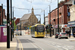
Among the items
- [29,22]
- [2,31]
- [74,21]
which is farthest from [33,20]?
[2,31]

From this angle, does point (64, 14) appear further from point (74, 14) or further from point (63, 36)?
point (63, 36)

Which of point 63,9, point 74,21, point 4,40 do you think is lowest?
point 4,40

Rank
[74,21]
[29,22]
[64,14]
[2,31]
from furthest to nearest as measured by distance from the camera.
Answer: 1. [29,22]
2. [64,14]
3. [74,21]
4. [2,31]

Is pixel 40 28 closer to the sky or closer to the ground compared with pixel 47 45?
closer to the sky

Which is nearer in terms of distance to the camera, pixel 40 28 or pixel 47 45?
pixel 47 45

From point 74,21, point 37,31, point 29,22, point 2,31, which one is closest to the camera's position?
point 2,31

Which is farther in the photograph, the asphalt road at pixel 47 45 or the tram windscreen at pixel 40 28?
the tram windscreen at pixel 40 28

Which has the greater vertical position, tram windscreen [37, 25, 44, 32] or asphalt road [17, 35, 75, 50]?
tram windscreen [37, 25, 44, 32]

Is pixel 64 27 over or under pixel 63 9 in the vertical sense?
under

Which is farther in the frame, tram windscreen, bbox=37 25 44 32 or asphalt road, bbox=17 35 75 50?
tram windscreen, bbox=37 25 44 32

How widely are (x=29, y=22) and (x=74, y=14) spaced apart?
124 metres

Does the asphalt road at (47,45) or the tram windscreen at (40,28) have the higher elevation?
the tram windscreen at (40,28)

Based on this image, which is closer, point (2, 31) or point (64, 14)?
point (2, 31)

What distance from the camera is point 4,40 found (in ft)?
104
